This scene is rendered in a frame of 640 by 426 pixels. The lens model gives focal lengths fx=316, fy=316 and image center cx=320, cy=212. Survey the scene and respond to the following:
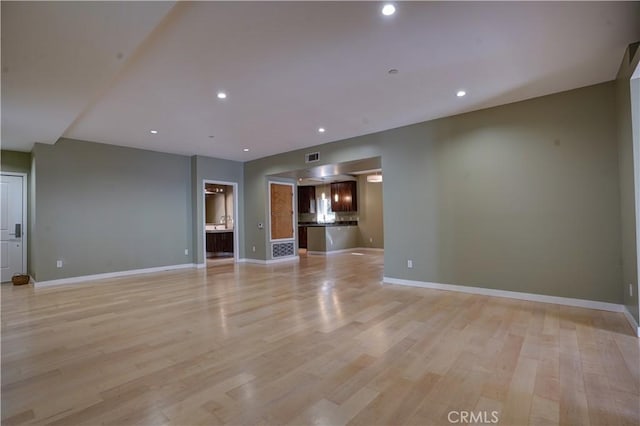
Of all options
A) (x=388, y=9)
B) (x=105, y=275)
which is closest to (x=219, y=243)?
(x=105, y=275)

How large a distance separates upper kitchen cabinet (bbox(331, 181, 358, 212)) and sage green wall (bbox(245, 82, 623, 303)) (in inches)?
203

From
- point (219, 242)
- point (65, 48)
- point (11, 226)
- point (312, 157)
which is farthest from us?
point (219, 242)

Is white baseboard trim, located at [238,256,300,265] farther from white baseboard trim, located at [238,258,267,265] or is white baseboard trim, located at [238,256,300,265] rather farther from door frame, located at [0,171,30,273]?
door frame, located at [0,171,30,273]

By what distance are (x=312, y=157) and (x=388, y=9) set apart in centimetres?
448

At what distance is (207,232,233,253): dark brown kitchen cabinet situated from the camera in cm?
1036

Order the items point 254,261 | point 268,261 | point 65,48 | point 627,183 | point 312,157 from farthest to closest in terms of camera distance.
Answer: point 254,261 → point 268,261 → point 312,157 → point 627,183 → point 65,48

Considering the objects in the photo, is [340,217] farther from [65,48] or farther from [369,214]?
[65,48]

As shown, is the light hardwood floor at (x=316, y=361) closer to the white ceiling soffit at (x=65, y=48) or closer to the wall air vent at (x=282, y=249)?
the white ceiling soffit at (x=65, y=48)

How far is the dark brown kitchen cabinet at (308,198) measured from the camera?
38.7 ft

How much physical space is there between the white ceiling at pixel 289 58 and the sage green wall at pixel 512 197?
38 cm

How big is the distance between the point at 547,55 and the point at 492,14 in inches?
42.2

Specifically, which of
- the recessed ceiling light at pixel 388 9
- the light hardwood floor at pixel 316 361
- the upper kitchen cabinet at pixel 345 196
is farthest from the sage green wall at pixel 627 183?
the upper kitchen cabinet at pixel 345 196

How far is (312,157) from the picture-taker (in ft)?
22.0

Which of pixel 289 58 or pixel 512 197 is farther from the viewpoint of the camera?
pixel 512 197
